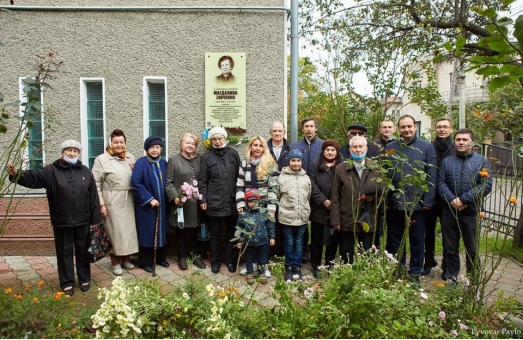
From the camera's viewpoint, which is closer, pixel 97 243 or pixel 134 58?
pixel 97 243

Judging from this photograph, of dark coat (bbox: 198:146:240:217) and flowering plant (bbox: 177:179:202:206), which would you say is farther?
dark coat (bbox: 198:146:240:217)

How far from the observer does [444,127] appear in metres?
4.38

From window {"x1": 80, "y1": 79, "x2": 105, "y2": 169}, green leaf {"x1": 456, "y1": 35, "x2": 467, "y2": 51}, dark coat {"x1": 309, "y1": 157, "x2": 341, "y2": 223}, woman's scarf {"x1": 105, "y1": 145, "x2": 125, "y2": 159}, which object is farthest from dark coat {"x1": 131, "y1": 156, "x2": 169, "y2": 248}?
green leaf {"x1": 456, "y1": 35, "x2": 467, "y2": 51}

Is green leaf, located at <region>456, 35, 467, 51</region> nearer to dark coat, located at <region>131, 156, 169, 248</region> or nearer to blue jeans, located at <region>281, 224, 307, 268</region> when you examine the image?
blue jeans, located at <region>281, 224, 307, 268</region>

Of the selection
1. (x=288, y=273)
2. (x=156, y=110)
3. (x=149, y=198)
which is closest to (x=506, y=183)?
(x=288, y=273)

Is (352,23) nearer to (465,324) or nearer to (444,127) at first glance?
(444,127)

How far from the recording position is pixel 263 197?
374 centimetres

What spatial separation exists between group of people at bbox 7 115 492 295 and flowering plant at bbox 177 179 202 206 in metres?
0.06

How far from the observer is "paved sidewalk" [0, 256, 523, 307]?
4.00 metres

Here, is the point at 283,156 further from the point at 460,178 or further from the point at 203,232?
the point at 460,178

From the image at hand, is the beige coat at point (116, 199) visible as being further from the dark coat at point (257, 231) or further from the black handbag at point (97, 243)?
the dark coat at point (257, 231)

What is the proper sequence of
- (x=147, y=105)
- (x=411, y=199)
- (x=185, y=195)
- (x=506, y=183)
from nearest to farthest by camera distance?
1. (x=506, y=183)
2. (x=411, y=199)
3. (x=185, y=195)
4. (x=147, y=105)

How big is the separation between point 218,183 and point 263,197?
0.93m

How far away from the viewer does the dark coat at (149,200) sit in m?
4.43
